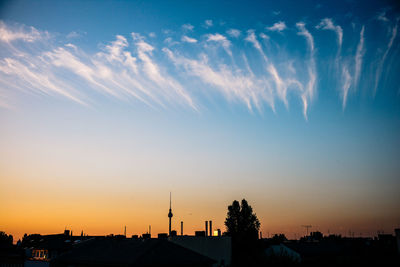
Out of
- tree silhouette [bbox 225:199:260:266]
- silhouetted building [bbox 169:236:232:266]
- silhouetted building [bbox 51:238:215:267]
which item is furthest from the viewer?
tree silhouette [bbox 225:199:260:266]

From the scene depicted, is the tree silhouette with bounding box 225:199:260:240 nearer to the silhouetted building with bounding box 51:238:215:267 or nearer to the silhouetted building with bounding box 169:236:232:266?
the silhouetted building with bounding box 169:236:232:266

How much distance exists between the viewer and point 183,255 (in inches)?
1289

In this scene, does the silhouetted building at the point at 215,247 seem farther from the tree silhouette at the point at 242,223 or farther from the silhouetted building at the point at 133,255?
the tree silhouette at the point at 242,223

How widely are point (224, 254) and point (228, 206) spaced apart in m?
42.4

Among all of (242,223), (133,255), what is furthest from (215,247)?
(242,223)

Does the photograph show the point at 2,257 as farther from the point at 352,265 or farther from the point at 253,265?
the point at 352,265

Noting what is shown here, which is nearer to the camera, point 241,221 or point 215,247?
point 215,247

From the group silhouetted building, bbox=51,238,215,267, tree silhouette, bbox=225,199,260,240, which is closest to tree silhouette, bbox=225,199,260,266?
tree silhouette, bbox=225,199,260,240

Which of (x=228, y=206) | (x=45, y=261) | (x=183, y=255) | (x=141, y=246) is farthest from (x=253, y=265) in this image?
(x=228, y=206)

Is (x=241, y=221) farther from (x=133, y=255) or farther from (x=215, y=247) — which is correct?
(x=133, y=255)

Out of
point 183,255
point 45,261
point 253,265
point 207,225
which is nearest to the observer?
point 183,255

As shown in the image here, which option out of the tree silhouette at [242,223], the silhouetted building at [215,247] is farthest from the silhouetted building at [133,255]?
the tree silhouette at [242,223]

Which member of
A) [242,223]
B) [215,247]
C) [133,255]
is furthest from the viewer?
[242,223]

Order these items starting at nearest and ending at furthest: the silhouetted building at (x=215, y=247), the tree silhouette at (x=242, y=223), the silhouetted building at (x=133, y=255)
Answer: the silhouetted building at (x=133, y=255) < the silhouetted building at (x=215, y=247) < the tree silhouette at (x=242, y=223)
